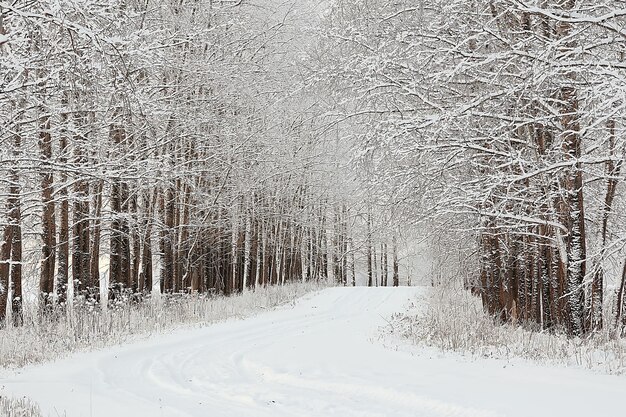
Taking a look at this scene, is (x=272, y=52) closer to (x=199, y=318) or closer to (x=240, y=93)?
(x=240, y=93)

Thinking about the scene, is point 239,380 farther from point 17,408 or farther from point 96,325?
point 96,325

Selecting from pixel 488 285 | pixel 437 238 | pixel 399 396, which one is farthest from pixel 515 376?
pixel 488 285

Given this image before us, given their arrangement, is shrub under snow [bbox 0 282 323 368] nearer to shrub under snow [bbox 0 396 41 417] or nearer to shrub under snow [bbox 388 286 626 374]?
shrub under snow [bbox 0 396 41 417]

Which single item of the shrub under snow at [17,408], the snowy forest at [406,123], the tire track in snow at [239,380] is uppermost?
the snowy forest at [406,123]

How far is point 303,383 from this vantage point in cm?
721

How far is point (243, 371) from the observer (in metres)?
8.16

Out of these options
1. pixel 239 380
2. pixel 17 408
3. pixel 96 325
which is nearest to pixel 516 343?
pixel 239 380

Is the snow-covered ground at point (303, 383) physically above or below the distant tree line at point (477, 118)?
below

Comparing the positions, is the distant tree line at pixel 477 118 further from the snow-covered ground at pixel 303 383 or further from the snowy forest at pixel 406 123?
the snow-covered ground at pixel 303 383

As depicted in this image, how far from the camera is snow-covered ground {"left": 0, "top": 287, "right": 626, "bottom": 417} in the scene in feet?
19.0

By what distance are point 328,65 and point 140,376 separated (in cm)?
576

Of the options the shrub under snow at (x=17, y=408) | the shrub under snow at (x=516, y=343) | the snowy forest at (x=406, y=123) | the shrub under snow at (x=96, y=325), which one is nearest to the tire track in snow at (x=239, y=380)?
the shrub under snow at (x=17, y=408)

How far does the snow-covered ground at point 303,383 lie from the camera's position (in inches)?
228

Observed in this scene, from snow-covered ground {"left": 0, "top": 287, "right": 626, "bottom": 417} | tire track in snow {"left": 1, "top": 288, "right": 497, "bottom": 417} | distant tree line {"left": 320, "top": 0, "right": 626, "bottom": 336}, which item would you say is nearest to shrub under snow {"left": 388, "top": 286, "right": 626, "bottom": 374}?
snow-covered ground {"left": 0, "top": 287, "right": 626, "bottom": 417}
